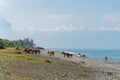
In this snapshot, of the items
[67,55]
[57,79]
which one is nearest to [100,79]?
[57,79]

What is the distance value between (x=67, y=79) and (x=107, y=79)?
1101 centimetres

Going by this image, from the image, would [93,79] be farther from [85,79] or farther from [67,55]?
[67,55]

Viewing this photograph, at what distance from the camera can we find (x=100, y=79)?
46.4 m

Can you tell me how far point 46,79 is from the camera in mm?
35625

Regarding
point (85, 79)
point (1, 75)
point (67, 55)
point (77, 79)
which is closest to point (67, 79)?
point (77, 79)

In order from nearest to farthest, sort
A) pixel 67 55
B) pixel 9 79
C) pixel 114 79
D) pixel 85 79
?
pixel 9 79
pixel 85 79
pixel 114 79
pixel 67 55

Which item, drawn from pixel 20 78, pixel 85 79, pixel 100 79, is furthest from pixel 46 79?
pixel 100 79

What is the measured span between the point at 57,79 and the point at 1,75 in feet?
20.8

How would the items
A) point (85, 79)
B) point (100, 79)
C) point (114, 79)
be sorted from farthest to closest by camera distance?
point (114, 79) → point (100, 79) → point (85, 79)

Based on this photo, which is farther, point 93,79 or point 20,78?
point 93,79

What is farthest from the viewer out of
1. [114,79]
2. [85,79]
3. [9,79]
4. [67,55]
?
[67,55]

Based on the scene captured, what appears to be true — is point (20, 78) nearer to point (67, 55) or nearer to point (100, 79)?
point (100, 79)

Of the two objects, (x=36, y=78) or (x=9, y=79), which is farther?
(x=36, y=78)

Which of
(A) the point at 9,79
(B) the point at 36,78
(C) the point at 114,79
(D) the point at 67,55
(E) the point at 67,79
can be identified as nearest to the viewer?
(A) the point at 9,79
